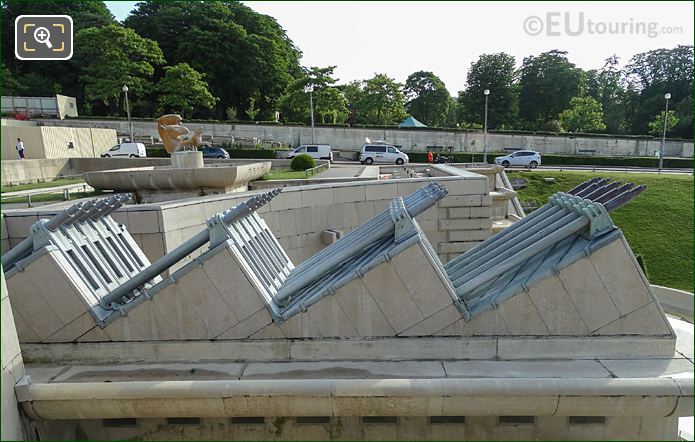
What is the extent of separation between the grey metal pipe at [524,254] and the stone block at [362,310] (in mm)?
1154

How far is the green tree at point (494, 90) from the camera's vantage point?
56.8 meters

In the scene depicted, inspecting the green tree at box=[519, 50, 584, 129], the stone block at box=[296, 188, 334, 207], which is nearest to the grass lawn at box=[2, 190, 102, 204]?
the stone block at box=[296, 188, 334, 207]

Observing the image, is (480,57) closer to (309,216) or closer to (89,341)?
(309,216)

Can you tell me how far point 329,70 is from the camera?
4438 centimetres

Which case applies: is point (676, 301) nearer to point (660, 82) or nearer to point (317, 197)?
point (317, 197)

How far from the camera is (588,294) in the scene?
552cm

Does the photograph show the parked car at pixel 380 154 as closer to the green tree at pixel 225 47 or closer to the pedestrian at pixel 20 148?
the pedestrian at pixel 20 148

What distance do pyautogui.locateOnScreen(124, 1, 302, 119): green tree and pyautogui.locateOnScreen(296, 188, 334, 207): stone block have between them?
45.7 meters

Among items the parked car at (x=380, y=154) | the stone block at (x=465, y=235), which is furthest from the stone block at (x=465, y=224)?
the parked car at (x=380, y=154)

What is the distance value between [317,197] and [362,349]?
634 centimetres

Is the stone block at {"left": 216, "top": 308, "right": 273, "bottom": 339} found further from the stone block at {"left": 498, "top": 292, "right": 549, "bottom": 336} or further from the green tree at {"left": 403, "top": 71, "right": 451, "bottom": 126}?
the green tree at {"left": 403, "top": 71, "right": 451, "bottom": 126}

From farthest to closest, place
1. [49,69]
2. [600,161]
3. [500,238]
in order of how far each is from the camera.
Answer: [49,69] → [600,161] → [500,238]

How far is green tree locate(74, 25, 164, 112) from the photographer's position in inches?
1672

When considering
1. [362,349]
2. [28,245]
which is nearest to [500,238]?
[362,349]
